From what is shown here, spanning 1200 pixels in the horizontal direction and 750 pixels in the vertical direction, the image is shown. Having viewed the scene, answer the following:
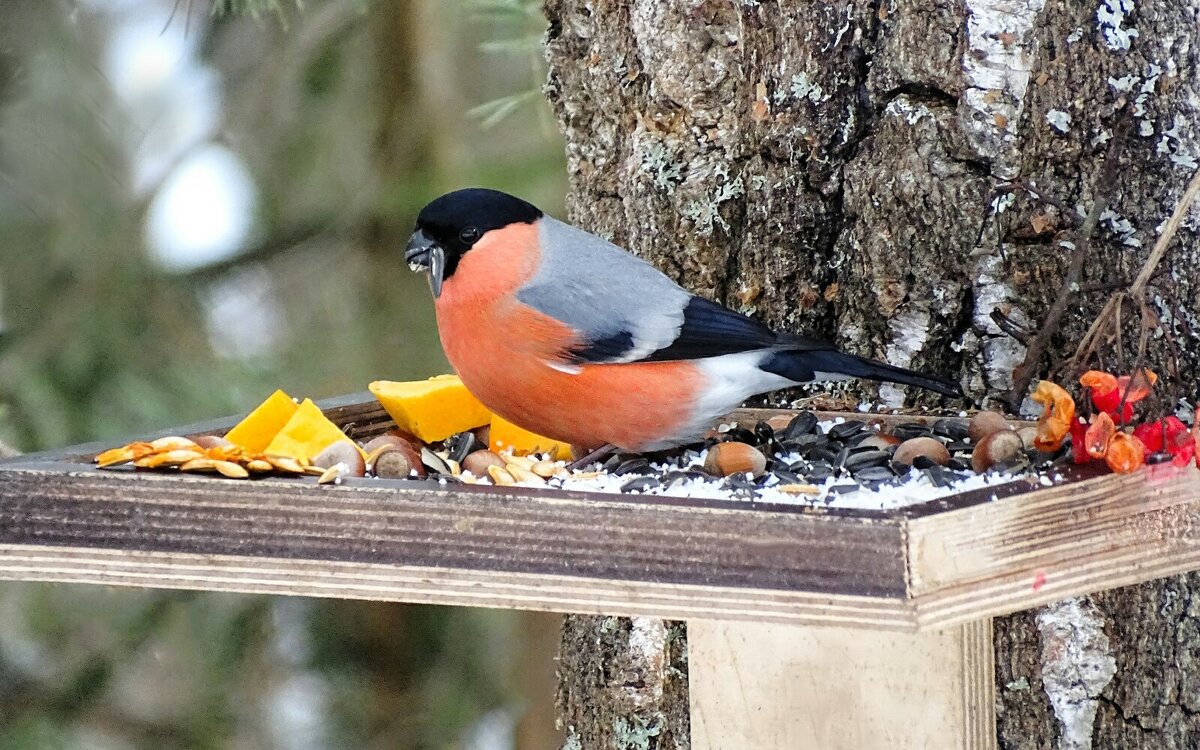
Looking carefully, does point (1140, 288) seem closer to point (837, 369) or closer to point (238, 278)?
point (837, 369)

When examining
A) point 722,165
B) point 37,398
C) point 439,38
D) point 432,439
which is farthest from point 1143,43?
point 37,398

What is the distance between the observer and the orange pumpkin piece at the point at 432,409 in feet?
7.24

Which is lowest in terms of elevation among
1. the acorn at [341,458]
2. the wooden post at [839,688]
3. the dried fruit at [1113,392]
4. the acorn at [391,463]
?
the wooden post at [839,688]

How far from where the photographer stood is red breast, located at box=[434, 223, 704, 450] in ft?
6.40

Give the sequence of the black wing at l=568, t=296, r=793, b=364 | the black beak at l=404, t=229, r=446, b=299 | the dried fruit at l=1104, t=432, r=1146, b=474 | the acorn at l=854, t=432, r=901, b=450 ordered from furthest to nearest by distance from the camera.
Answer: the black beak at l=404, t=229, r=446, b=299 → the black wing at l=568, t=296, r=793, b=364 → the acorn at l=854, t=432, r=901, b=450 → the dried fruit at l=1104, t=432, r=1146, b=474

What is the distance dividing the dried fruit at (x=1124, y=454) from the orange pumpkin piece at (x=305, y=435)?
1.00 m

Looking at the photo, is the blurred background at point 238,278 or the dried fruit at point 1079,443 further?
the blurred background at point 238,278

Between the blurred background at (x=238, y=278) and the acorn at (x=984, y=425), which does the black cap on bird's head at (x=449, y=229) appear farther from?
the blurred background at (x=238, y=278)

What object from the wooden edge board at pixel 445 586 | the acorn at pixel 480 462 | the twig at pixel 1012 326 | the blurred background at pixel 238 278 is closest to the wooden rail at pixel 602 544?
the wooden edge board at pixel 445 586

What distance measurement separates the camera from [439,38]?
132 inches

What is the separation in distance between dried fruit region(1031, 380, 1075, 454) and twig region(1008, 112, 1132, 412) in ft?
0.98

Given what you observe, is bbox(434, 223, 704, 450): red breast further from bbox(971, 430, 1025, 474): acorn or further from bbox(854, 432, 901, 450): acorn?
bbox(971, 430, 1025, 474): acorn

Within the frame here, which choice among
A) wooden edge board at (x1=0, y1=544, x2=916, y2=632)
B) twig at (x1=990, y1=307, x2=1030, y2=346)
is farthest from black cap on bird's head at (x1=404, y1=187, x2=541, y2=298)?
twig at (x1=990, y1=307, x2=1030, y2=346)

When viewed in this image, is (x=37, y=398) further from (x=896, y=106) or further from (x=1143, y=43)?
(x=1143, y=43)
